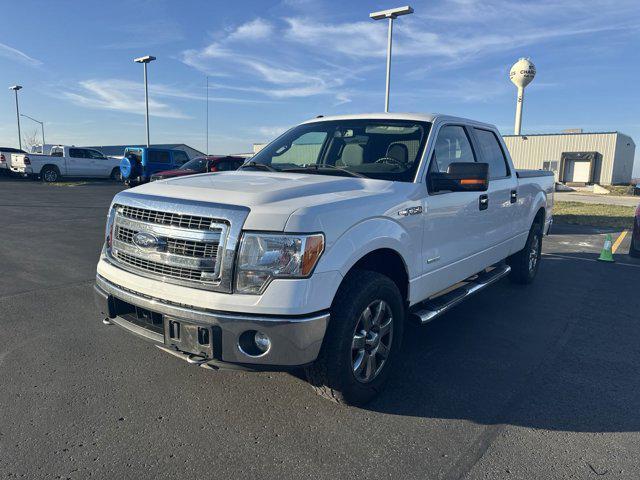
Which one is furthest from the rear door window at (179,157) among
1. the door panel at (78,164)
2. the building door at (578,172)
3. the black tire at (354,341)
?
the building door at (578,172)

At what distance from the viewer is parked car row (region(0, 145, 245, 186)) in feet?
64.7

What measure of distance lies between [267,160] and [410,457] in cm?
277

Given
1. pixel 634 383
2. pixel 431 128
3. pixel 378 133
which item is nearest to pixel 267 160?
pixel 378 133

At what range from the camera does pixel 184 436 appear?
2.80 m

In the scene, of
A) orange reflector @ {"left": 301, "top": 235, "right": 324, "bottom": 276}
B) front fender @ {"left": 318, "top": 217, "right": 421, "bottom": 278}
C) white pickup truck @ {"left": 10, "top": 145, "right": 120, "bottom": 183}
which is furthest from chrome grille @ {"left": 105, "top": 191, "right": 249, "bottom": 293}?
white pickup truck @ {"left": 10, "top": 145, "right": 120, "bottom": 183}

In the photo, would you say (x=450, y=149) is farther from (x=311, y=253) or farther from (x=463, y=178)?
(x=311, y=253)

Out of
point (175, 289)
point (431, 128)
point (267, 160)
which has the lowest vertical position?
point (175, 289)

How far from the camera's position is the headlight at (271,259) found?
2.63m

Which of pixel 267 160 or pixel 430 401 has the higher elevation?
pixel 267 160

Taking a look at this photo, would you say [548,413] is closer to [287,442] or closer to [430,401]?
[430,401]

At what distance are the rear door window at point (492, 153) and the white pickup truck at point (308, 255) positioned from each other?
0.83m

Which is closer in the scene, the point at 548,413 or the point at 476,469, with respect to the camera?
the point at 476,469

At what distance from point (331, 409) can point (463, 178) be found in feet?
6.11

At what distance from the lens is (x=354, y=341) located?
3.03 metres
